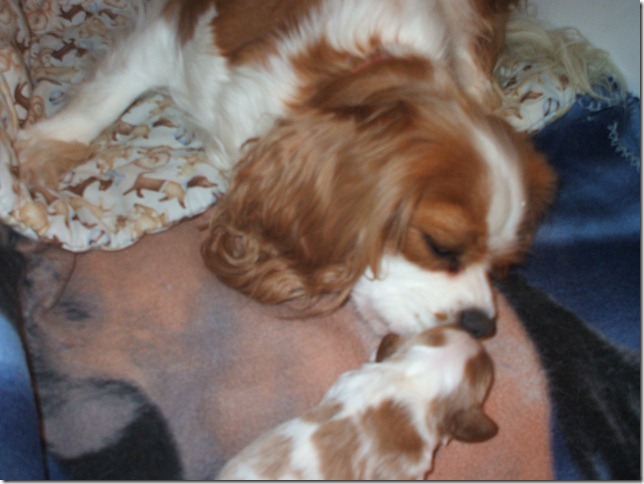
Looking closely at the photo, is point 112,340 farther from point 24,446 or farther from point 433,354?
point 433,354

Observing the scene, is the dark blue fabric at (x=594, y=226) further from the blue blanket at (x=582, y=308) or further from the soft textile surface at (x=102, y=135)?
the soft textile surface at (x=102, y=135)

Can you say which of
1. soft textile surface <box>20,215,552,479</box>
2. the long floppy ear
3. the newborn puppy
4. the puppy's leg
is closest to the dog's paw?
the puppy's leg

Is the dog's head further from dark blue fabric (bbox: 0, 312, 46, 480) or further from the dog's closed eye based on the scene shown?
dark blue fabric (bbox: 0, 312, 46, 480)

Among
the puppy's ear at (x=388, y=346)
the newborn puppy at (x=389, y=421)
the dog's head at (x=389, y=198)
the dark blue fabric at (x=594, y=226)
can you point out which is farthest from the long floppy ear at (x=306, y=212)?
the dark blue fabric at (x=594, y=226)

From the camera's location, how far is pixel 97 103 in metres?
2.36

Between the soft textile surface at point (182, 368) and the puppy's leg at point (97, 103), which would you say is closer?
the soft textile surface at point (182, 368)

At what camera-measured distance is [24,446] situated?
1.47m

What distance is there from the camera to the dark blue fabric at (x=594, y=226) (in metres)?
2.09

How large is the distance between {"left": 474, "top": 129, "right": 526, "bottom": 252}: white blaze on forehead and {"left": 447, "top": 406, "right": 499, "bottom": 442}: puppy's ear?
0.41m

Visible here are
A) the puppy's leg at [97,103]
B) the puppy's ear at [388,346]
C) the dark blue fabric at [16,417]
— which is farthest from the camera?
the puppy's leg at [97,103]

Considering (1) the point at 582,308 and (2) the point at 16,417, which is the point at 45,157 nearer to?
(2) the point at 16,417

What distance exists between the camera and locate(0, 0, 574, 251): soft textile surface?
6.68ft

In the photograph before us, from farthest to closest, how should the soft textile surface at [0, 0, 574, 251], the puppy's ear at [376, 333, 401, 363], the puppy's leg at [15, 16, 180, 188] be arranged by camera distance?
the puppy's leg at [15, 16, 180, 188] → the soft textile surface at [0, 0, 574, 251] → the puppy's ear at [376, 333, 401, 363]

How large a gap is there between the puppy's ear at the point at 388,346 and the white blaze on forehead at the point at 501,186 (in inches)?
12.9
